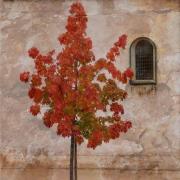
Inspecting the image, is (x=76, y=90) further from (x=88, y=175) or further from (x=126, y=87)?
(x=88, y=175)

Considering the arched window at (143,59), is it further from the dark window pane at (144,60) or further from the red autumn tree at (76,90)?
the red autumn tree at (76,90)

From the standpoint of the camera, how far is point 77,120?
1145 centimetres

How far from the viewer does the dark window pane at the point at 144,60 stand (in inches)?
547

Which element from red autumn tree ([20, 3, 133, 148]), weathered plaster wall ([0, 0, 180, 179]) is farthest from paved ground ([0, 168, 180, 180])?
red autumn tree ([20, 3, 133, 148])

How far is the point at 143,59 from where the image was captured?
13969 mm

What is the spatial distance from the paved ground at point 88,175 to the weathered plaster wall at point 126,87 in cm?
12

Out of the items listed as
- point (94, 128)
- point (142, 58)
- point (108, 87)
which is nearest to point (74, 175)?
point (94, 128)

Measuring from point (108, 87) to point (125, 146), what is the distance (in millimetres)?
2429

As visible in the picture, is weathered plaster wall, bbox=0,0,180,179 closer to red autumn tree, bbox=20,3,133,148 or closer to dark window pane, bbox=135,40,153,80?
dark window pane, bbox=135,40,153,80

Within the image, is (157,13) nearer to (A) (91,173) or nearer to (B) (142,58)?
(B) (142,58)

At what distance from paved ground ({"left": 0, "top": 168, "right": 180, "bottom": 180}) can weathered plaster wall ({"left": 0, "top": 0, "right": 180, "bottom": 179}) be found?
121 millimetres

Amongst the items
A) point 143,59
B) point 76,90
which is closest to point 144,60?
point 143,59

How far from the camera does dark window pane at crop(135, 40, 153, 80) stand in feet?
45.6

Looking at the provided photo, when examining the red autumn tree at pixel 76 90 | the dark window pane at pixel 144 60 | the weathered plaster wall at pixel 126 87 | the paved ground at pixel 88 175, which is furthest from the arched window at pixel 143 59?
the red autumn tree at pixel 76 90
